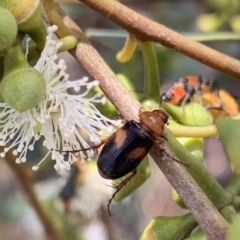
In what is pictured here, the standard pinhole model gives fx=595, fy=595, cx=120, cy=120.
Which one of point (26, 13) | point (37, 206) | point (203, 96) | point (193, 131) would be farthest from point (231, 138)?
point (37, 206)

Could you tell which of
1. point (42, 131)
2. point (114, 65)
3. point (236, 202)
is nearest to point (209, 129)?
point (236, 202)

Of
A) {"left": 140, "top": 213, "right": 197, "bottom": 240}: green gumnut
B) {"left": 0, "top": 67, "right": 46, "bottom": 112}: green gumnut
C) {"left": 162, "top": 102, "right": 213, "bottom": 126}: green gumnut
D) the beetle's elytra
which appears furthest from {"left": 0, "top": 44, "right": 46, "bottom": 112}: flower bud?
{"left": 162, "top": 102, "right": 213, "bottom": 126}: green gumnut

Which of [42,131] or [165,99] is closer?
[42,131]

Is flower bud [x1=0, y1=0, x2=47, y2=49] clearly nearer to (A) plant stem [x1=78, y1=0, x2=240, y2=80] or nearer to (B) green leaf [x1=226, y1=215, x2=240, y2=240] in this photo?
(A) plant stem [x1=78, y1=0, x2=240, y2=80]

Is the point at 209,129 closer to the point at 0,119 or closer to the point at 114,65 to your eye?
the point at 0,119

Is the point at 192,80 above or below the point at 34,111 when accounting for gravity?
below

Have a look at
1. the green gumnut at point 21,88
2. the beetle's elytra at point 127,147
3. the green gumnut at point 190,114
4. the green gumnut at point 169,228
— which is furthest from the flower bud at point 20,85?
the green gumnut at point 190,114

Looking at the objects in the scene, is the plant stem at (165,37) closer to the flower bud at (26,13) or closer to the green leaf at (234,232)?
the flower bud at (26,13)
